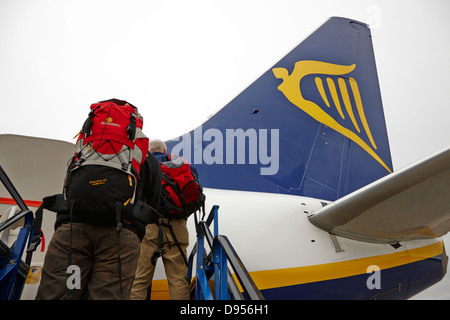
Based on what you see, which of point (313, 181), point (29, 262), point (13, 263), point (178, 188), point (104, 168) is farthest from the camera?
point (313, 181)

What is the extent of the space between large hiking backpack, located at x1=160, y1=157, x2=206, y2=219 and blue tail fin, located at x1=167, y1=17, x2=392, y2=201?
1.48 m

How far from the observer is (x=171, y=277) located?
2990 millimetres

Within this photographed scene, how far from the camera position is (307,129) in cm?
538

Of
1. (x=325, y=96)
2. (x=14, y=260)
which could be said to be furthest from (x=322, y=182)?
(x=14, y=260)

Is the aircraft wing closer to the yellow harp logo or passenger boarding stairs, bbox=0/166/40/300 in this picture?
the yellow harp logo

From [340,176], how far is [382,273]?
1877 millimetres

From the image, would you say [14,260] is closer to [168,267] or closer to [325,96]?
[168,267]

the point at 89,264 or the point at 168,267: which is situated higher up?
the point at 168,267

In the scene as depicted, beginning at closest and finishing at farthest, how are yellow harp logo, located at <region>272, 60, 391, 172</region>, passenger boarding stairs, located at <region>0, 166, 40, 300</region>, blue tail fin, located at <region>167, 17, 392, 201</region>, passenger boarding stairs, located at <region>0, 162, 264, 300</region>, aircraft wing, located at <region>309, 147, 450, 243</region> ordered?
passenger boarding stairs, located at <region>0, 162, 264, 300</region>
passenger boarding stairs, located at <region>0, 166, 40, 300</region>
aircraft wing, located at <region>309, 147, 450, 243</region>
blue tail fin, located at <region>167, 17, 392, 201</region>
yellow harp logo, located at <region>272, 60, 391, 172</region>

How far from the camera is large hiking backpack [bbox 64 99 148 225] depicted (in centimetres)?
179

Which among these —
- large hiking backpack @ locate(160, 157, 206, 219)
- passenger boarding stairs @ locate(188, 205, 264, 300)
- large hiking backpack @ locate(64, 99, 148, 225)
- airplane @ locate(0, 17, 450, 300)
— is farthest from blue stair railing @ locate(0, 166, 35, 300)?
passenger boarding stairs @ locate(188, 205, 264, 300)

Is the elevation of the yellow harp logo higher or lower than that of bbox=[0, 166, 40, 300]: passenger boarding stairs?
higher

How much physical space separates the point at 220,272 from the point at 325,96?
4316 mm
